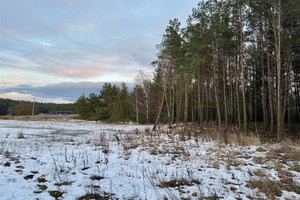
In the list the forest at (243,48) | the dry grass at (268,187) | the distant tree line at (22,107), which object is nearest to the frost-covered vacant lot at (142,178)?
the dry grass at (268,187)

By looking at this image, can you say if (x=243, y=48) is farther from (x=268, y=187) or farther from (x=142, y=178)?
(x=142, y=178)

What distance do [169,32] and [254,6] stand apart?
754 centimetres

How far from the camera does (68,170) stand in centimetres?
464

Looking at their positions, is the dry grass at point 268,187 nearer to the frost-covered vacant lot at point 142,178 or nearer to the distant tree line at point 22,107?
the frost-covered vacant lot at point 142,178

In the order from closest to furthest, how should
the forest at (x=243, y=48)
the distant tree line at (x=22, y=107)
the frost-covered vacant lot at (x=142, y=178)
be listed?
the frost-covered vacant lot at (x=142, y=178) → the forest at (x=243, y=48) → the distant tree line at (x=22, y=107)

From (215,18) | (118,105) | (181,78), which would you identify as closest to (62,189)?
(215,18)

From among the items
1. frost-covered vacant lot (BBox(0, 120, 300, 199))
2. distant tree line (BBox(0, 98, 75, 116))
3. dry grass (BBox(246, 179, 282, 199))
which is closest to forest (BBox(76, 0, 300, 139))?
frost-covered vacant lot (BBox(0, 120, 300, 199))

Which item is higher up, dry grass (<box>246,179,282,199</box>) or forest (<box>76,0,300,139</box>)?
forest (<box>76,0,300,139</box>)

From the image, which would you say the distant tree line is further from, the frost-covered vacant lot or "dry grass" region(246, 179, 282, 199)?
"dry grass" region(246, 179, 282, 199)

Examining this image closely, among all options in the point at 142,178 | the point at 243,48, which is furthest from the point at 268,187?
the point at 243,48

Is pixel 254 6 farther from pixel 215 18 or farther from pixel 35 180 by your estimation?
pixel 35 180

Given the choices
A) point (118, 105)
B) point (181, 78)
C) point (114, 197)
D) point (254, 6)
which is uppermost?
point (254, 6)

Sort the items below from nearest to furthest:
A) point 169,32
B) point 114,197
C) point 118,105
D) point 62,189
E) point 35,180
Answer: point 114,197 < point 62,189 < point 35,180 < point 169,32 < point 118,105

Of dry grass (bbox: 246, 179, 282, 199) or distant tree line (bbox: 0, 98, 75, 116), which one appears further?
distant tree line (bbox: 0, 98, 75, 116)
